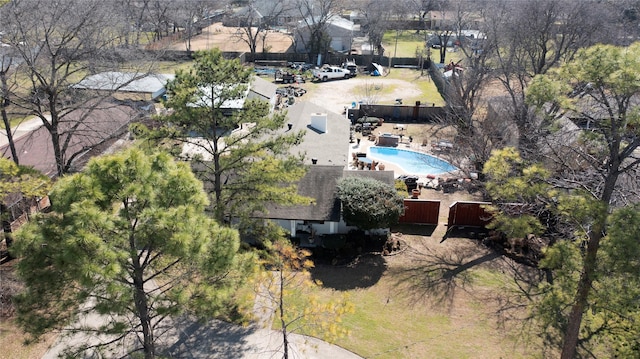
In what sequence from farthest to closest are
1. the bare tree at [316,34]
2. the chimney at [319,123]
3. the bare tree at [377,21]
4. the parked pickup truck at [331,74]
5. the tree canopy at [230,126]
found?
the bare tree at [377,21], the bare tree at [316,34], the parked pickup truck at [331,74], the chimney at [319,123], the tree canopy at [230,126]

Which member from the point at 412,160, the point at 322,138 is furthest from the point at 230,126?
the point at 412,160

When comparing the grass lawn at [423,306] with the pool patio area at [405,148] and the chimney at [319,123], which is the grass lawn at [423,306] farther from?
the chimney at [319,123]

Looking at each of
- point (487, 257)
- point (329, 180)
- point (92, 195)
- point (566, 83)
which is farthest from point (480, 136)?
point (92, 195)

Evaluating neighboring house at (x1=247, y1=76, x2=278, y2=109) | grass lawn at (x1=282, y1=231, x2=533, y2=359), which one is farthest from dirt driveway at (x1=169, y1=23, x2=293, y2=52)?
grass lawn at (x1=282, y1=231, x2=533, y2=359)

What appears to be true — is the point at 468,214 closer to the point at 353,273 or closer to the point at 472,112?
the point at 353,273

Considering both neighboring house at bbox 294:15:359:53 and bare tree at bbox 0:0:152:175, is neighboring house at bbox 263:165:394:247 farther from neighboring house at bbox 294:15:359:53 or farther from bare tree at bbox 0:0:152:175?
neighboring house at bbox 294:15:359:53

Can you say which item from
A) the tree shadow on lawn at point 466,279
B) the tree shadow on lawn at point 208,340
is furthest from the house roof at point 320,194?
the tree shadow on lawn at point 208,340
